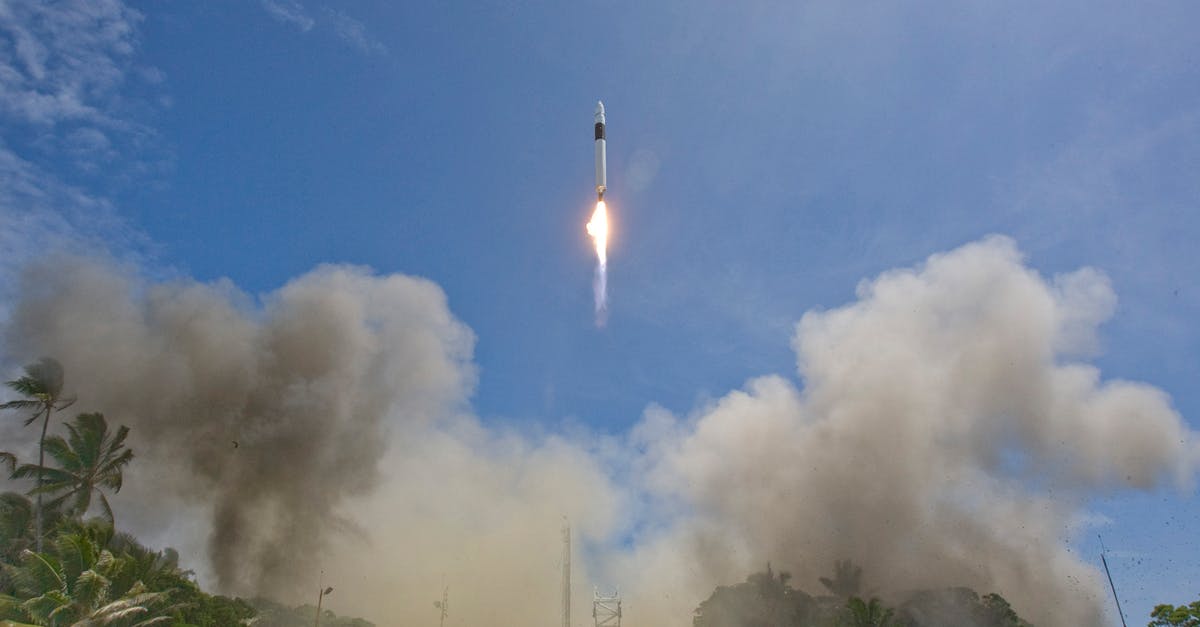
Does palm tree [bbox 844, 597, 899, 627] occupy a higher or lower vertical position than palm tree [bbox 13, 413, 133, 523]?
lower

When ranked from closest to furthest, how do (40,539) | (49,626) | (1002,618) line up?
(49,626)
(40,539)
(1002,618)

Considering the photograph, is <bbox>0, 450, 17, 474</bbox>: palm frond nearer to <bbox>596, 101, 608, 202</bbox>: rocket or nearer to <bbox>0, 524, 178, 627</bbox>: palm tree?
<bbox>0, 524, 178, 627</bbox>: palm tree

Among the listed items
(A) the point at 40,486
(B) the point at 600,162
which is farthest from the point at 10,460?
(B) the point at 600,162

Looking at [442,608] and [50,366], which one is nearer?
[50,366]

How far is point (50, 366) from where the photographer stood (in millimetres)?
46531

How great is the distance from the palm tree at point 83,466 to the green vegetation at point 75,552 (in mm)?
50

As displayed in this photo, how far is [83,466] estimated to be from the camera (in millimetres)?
44531

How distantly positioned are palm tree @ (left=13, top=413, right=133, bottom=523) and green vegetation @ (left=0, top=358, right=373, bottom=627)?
0.05m

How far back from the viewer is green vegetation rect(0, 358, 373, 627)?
28888 millimetres

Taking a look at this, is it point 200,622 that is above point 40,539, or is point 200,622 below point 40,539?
below

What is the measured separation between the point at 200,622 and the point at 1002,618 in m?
90.5

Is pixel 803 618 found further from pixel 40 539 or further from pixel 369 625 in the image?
pixel 40 539

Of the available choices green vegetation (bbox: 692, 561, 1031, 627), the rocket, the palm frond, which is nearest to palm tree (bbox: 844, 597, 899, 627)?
green vegetation (bbox: 692, 561, 1031, 627)

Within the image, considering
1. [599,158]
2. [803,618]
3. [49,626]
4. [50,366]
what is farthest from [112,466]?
[803,618]
